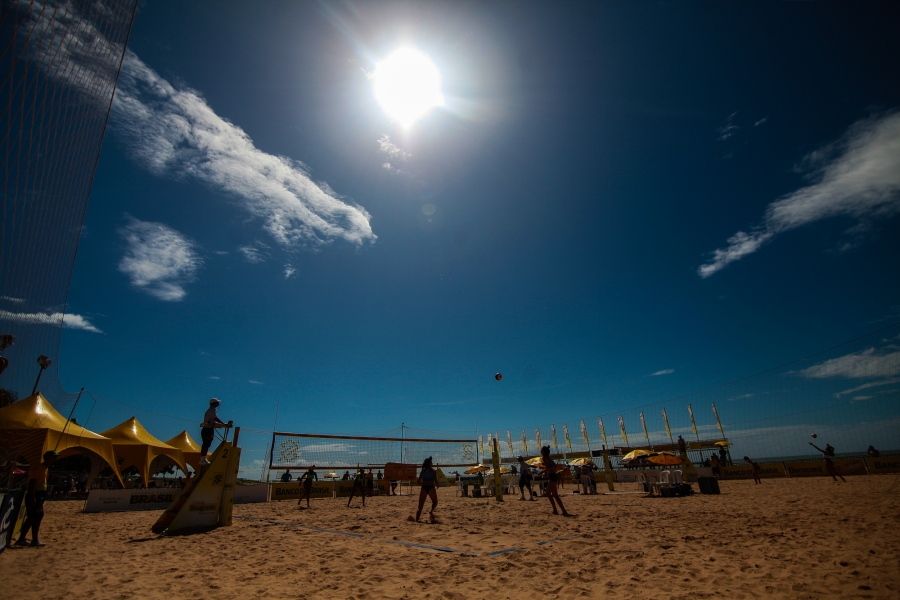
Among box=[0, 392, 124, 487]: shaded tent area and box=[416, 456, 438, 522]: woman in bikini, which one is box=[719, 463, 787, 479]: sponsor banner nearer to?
box=[416, 456, 438, 522]: woman in bikini

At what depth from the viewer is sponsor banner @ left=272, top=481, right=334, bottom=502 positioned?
18.4 metres

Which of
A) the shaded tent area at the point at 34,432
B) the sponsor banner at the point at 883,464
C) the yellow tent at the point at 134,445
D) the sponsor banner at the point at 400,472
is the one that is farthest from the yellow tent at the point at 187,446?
the sponsor banner at the point at 883,464

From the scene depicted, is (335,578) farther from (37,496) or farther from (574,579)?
(37,496)

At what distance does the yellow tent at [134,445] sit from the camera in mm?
17244

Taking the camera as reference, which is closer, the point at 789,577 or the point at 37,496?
the point at 789,577

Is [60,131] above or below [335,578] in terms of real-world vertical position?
above

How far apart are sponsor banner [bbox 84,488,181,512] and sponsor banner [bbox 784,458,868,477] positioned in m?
28.8

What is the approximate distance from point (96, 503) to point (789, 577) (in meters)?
18.1

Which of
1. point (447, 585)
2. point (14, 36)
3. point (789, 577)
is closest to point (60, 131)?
point (14, 36)

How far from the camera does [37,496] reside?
621 cm

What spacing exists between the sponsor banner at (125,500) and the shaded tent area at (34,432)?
7.41ft

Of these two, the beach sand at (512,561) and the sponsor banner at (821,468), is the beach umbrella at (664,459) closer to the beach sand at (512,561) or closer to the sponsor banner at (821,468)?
the beach sand at (512,561)

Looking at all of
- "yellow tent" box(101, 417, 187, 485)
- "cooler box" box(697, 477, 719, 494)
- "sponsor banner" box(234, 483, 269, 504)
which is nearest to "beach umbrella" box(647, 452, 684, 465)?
"cooler box" box(697, 477, 719, 494)

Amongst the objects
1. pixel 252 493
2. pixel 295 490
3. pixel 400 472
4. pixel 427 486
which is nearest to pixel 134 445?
pixel 252 493
